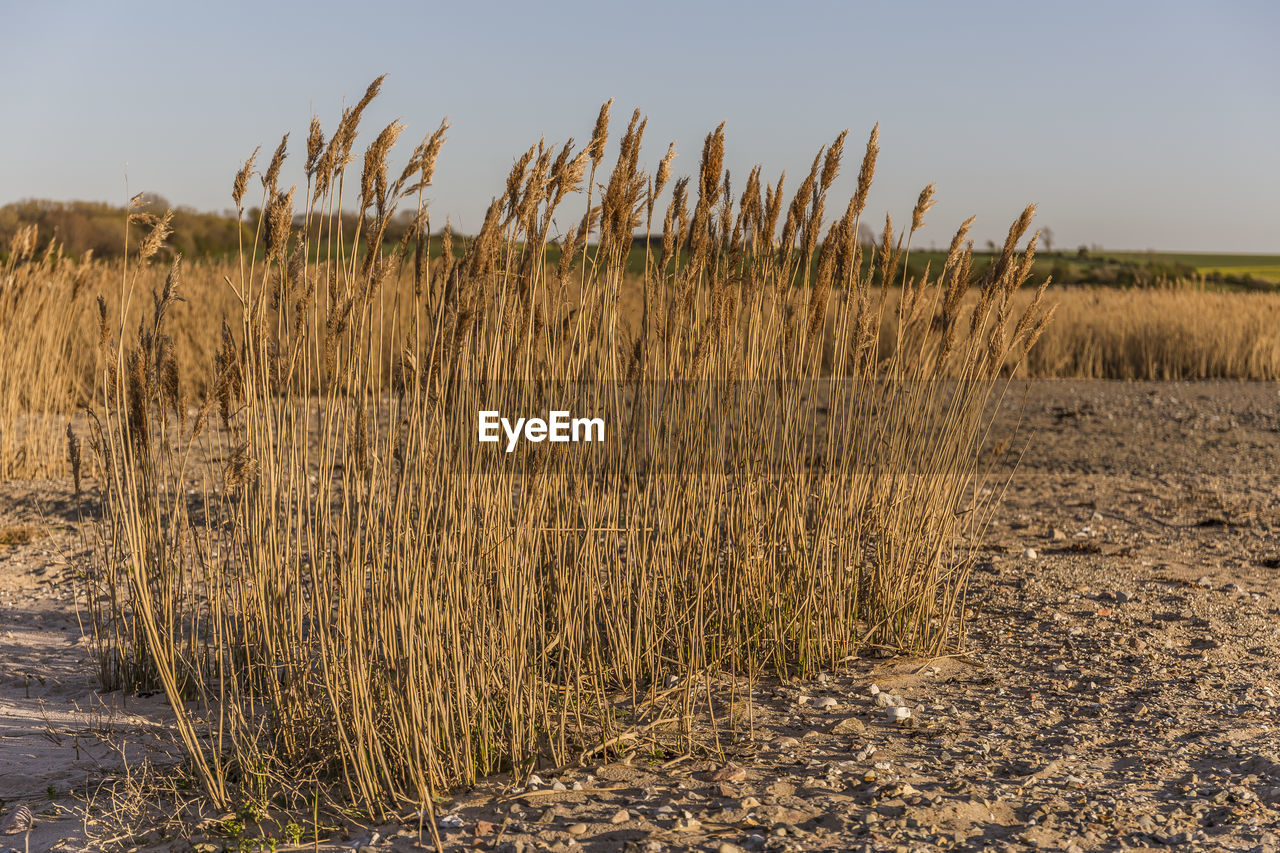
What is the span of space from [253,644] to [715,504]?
143 centimetres

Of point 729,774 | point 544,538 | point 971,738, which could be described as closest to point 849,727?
point 971,738

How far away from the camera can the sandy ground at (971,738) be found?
2.33 m

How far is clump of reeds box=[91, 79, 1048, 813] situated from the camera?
2408mm

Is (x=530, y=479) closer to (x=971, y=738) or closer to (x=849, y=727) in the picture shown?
(x=849, y=727)

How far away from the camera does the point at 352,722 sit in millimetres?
2547

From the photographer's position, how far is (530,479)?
8.55ft

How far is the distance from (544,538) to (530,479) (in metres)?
0.44

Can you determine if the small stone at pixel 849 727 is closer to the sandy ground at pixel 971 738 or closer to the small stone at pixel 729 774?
the sandy ground at pixel 971 738

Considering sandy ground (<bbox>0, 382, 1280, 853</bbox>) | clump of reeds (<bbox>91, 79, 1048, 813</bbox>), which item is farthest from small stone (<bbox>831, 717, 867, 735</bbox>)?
clump of reeds (<bbox>91, 79, 1048, 813</bbox>)

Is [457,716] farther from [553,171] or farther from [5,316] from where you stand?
[5,316]

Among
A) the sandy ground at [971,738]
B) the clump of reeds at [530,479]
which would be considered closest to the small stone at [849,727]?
the sandy ground at [971,738]

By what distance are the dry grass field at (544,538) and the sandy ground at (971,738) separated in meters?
0.02

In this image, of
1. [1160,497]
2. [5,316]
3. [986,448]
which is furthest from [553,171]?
[986,448]

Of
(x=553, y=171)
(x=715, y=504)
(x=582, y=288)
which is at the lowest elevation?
(x=715, y=504)
